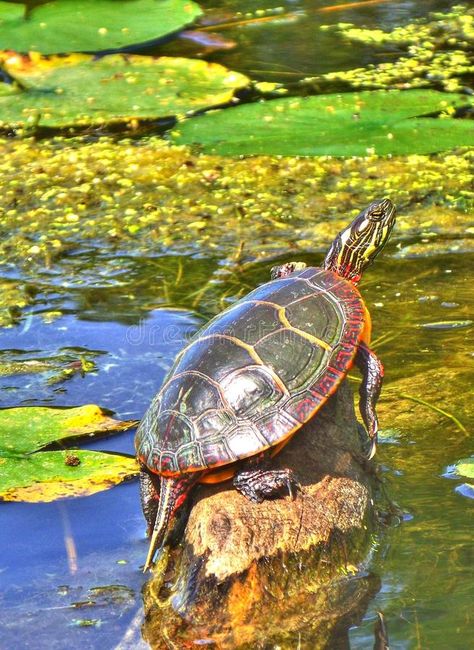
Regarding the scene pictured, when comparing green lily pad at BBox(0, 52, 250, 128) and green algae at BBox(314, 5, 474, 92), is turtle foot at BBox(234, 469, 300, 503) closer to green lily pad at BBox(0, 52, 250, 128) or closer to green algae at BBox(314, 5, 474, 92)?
green lily pad at BBox(0, 52, 250, 128)

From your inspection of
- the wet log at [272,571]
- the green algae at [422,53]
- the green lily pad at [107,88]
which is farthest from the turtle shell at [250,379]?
the green algae at [422,53]

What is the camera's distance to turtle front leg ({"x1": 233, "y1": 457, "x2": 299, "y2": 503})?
277 centimetres

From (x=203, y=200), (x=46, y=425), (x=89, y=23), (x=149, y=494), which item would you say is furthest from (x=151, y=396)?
(x=89, y=23)

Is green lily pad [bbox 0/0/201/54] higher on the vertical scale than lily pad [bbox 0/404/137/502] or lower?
lower

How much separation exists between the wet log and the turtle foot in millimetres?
27

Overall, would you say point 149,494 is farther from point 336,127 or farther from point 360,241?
point 336,127

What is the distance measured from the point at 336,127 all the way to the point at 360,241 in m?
1.97

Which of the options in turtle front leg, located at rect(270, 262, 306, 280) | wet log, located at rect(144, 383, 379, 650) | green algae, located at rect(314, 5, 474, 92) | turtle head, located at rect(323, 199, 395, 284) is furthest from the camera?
green algae, located at rect(314, 5, 474, 92)

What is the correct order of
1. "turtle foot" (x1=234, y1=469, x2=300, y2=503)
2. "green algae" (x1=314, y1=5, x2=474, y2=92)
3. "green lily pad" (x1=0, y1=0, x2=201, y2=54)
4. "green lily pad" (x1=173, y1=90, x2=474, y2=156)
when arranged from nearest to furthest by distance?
"turtle foot" (x1=234, y1=469, x2=300, y2=503), "green lily pad" (x1=173, y1=90, x2=474, y2=156), "green algae" (x1=314, y1=5, x2=474, y2=92), "green lily pad" (x1=0, y1=0, x2=201, y2=54)

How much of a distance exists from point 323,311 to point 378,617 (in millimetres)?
954

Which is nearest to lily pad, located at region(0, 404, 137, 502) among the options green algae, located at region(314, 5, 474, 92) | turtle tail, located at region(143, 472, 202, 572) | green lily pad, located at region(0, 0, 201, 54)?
turtle tail, located at region(143, 472, 202, 572)

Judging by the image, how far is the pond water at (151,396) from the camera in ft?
8.84

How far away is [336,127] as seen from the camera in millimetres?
5648

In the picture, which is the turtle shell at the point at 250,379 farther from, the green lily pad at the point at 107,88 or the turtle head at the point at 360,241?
the green lily pad at the point at 107,88
